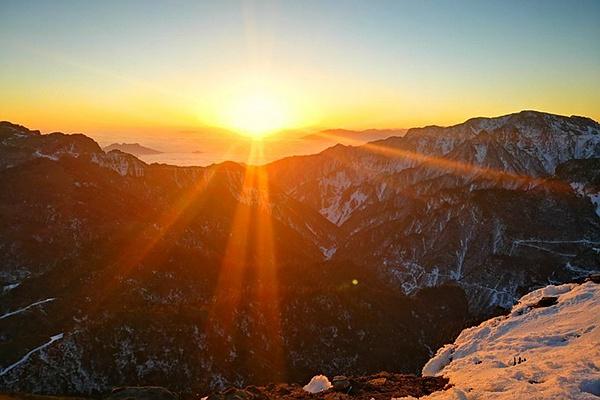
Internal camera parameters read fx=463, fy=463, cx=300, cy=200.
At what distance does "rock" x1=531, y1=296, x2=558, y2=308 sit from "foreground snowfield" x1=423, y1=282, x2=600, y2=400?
2.26ft

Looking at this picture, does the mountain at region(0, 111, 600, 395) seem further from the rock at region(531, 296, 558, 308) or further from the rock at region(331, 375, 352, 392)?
the rock at region(331, 375, 352, 392)

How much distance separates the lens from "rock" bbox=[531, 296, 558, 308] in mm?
39888

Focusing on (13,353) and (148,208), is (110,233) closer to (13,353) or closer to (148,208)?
(148,208)

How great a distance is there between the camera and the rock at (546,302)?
131 feet

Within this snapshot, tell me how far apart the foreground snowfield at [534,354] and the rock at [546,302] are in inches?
27.1

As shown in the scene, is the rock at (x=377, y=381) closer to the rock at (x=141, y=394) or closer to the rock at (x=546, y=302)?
the rock at (x=141, y=394)

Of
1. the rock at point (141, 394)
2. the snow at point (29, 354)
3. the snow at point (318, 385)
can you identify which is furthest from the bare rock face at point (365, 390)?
the snow at point (29, 354)

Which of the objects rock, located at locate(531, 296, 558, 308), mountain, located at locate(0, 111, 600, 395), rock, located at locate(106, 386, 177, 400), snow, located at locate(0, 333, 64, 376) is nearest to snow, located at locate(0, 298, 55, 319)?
mountain, located at locate(0, 111, 600, 395)

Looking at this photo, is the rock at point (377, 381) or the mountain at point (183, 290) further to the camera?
the mountain at point (183, 290)

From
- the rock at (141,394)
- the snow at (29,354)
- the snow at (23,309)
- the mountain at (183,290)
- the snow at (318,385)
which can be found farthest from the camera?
the snow at (23,309)

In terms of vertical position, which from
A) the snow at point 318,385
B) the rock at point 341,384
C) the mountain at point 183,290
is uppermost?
the rock at point 341,384

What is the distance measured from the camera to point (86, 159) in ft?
611

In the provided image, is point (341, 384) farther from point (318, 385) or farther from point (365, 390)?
point (318, 385)

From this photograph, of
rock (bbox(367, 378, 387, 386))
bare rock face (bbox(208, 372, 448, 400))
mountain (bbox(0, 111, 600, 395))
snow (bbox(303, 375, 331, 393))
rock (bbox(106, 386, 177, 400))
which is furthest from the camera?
mountain (bbox(0, 111, 600, 395))
